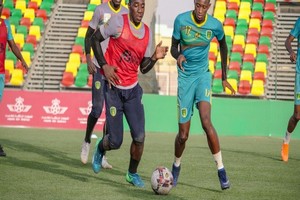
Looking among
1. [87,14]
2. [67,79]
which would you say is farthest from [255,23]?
[67,79]

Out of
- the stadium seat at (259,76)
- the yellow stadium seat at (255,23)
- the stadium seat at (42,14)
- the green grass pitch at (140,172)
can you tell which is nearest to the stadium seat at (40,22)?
the stadium seat at (42,14)

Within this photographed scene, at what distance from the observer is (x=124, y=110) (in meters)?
10.2

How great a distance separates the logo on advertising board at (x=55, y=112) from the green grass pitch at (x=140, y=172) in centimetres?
452

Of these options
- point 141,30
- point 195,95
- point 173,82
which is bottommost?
point 173,82

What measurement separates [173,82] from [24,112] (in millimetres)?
12462

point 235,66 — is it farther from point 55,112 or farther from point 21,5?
point 21,5

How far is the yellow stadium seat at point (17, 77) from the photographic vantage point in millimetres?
28455

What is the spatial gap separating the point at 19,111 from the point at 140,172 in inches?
507

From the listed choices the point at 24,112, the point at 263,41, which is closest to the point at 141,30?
the point at 24,112

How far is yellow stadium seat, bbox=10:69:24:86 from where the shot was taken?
28455 millimetres

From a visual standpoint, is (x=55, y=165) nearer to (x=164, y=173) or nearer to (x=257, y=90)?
(x=164, y=173)

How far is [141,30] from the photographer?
1010 centimetres

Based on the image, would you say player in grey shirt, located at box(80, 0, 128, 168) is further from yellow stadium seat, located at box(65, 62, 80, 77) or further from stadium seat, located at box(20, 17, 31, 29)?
stadium seat, located at box(20, 17, 31, 29)

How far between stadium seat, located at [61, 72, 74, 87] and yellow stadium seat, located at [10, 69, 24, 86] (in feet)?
4.85
